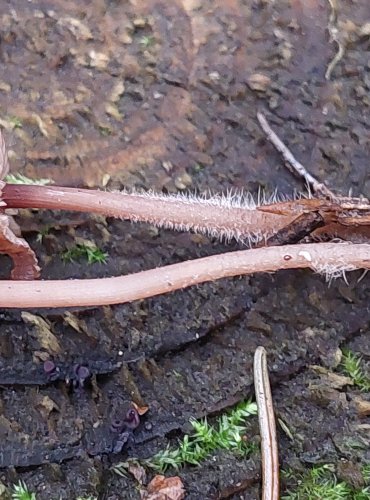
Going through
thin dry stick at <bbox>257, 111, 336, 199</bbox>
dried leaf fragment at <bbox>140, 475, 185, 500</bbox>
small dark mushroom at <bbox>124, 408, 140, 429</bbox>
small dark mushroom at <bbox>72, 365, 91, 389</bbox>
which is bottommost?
dried leaf fragment at <bbox>140, 475, 185, 500</bbox>

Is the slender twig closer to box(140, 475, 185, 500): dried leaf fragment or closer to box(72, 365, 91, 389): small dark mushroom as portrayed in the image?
box(72, 365, 91, 389): small dark mushroom

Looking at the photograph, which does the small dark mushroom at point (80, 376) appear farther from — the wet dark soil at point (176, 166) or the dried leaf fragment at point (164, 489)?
the dried leaf fragment at point (164, 489)

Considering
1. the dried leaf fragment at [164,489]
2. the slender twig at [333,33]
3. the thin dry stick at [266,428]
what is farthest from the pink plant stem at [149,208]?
the dried leaf fragment at [164,489]

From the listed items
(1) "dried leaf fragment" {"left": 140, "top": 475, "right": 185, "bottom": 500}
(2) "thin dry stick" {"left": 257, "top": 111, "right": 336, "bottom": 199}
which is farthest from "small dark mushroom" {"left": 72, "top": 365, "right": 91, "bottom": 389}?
(2) "thin dry stick" {"left": 257, "top": 111, "right": 336, "bottom": 199}

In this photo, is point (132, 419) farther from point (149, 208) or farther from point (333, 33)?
point (333, 33)

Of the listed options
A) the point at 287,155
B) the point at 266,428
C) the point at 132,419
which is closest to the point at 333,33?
the point at 287,155

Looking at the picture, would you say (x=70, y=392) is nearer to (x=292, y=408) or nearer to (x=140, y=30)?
(x=292, y=408)
